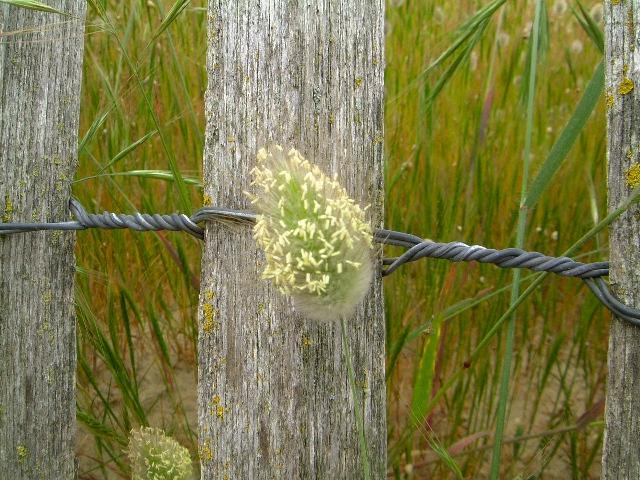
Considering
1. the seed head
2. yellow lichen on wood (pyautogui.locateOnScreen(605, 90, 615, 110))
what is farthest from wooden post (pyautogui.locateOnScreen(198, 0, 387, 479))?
yellow lichen on wood (pyautogui.locateOnScreen(605, 90, 615, 110))

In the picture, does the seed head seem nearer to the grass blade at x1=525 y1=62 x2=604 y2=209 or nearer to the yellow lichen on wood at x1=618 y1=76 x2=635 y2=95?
the grass blade at x1=525 y1=62 x2=604 y2=209

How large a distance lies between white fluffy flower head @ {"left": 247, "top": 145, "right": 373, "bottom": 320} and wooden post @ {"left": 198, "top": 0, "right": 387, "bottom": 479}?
19 centimetres

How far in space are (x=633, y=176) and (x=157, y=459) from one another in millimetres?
968

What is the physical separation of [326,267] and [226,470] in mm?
525

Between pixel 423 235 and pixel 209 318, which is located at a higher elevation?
pixel 423 235

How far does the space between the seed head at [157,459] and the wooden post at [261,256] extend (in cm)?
11

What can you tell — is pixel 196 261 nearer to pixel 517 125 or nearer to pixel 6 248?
pixel 6 248

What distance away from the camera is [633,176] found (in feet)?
3.33

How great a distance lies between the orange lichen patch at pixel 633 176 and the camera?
3.32ft

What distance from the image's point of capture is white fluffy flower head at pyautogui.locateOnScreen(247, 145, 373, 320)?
2.84 ft

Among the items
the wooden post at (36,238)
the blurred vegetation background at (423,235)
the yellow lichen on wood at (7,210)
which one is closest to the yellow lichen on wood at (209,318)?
the wooden post at (36,238)

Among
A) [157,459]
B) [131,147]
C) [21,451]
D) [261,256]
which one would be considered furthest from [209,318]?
[21,451]

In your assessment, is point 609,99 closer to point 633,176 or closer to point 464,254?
point 633,176

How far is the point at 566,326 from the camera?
2.34m
